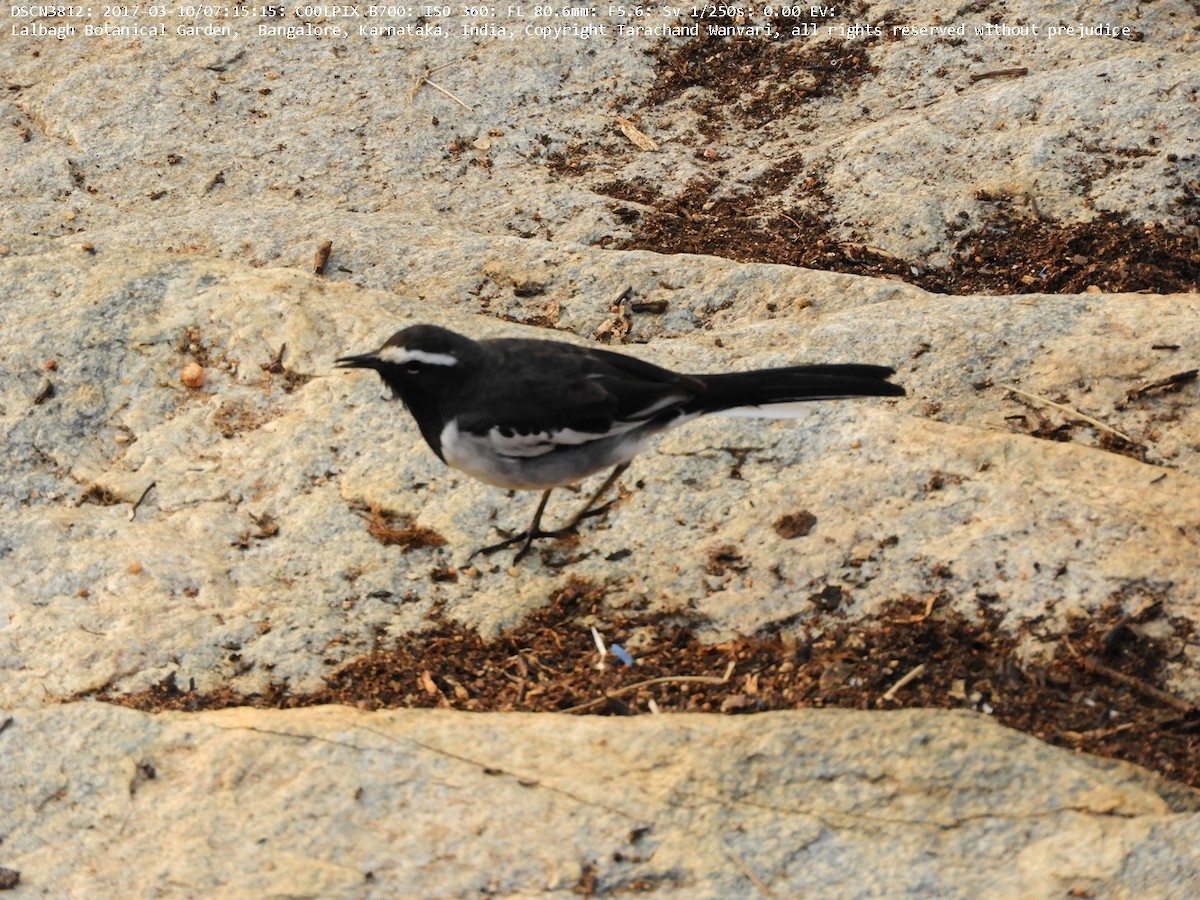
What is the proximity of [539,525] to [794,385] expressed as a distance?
4.71 feet

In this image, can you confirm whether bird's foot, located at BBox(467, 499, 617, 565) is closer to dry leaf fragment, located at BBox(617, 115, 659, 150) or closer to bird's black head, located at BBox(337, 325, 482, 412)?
bird's black head, located at BBox(337, 325, 482, 412)

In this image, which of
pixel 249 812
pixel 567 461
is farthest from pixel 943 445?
pixel 249 812

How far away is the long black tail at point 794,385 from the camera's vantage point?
5324 millimetres

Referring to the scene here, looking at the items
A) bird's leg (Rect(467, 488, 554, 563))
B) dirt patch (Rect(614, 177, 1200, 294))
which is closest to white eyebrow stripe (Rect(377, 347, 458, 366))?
bird's leg (Rect(467, 488, 554, 563))

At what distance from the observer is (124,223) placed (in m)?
8.77

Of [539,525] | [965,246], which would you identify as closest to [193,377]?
[539,525]

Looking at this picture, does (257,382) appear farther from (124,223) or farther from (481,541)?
(124,223)

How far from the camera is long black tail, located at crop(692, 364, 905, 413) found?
17.5 feet

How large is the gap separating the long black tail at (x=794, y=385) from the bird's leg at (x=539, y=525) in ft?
2.03

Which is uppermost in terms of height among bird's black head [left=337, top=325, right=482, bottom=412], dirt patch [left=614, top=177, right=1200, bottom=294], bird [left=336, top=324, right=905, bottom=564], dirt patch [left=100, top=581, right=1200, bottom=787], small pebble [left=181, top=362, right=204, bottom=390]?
bird's black head [left=337, top=325, right=482, bottom=412]

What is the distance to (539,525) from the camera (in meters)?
5.93

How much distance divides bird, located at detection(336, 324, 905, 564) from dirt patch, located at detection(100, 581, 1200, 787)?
2.26 feet

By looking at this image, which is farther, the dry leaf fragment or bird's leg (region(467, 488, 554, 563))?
the dry leaf fragment

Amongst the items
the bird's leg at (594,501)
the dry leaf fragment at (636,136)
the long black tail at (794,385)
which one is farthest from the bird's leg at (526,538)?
the dry leaf fragment at (636,136)
